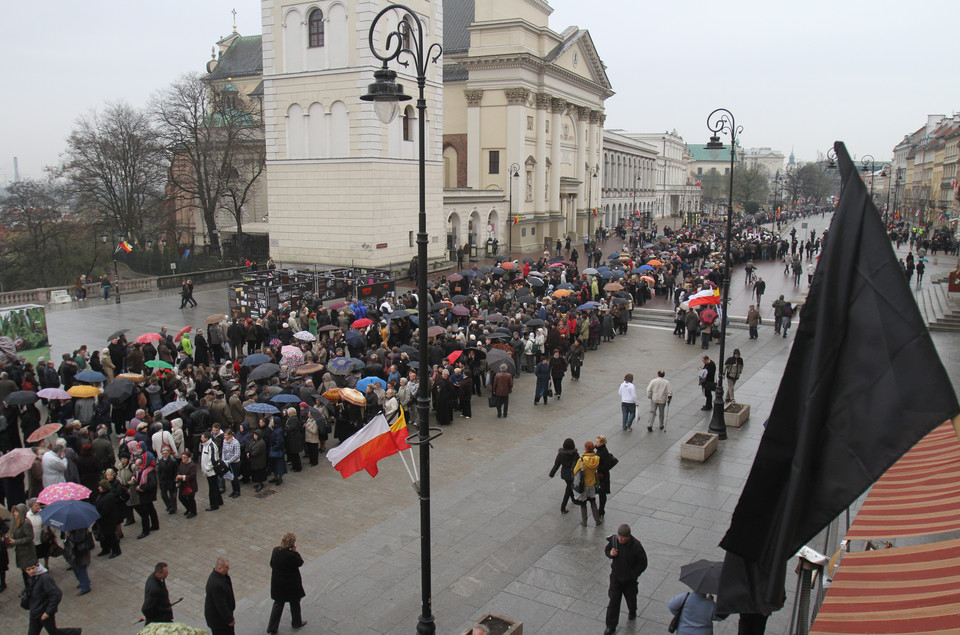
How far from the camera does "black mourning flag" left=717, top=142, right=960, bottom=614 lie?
3307 millimetres

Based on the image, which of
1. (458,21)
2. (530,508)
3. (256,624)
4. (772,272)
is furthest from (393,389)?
(458,21)

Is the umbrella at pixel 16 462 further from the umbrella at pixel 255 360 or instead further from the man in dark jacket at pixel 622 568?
the man in dark jacket at pixel 622 568

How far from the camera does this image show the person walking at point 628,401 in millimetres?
16375

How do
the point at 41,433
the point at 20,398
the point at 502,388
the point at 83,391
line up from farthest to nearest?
the point at 502,388
the point at 83,391
the point at 20,398
the point at 41,433

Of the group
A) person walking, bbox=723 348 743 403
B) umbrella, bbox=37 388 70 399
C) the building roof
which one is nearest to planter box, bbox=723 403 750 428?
person walking, bbox=723 348 743 403

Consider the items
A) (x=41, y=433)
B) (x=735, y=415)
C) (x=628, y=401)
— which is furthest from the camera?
(x=735, y=415)

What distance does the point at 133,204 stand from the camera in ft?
160

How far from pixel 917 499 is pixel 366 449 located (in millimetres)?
7009

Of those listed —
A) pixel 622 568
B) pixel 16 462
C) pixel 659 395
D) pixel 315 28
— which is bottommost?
pixel 622 568

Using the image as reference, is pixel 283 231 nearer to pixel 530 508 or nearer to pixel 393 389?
pixel 393 389

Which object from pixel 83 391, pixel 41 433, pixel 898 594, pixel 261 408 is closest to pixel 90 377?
pixel 83 391

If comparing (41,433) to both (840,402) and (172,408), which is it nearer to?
(172,408)

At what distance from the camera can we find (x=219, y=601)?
27.0ft

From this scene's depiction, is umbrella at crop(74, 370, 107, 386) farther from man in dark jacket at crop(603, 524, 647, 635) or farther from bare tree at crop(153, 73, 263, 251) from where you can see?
bare tree at crop(153, 73, 263, 251)
